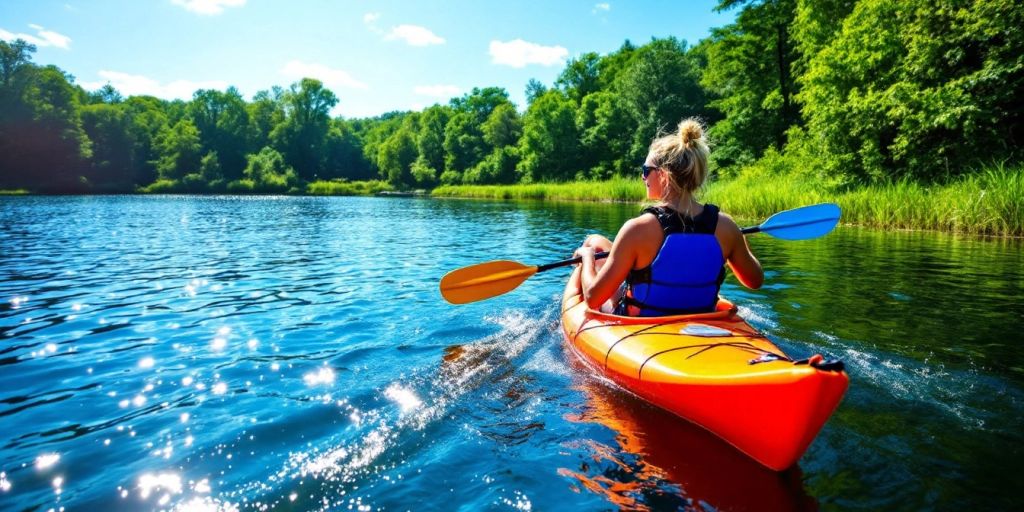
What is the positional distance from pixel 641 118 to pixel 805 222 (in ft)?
119

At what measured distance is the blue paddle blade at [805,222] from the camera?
15.6 ft

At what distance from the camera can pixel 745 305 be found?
19.1 ft

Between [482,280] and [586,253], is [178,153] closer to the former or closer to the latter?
[482,280]

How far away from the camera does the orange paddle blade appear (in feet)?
16.7

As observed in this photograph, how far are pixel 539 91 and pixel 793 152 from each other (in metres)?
42.9

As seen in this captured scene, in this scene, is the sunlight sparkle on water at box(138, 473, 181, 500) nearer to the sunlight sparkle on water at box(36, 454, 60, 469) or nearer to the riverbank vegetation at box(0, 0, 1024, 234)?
the sunlight sparkle on water at box(36, 454, 60, 469)

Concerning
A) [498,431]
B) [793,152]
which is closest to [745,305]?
[498,431]

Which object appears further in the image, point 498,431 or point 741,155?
point 741,155

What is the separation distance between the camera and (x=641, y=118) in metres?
39.2

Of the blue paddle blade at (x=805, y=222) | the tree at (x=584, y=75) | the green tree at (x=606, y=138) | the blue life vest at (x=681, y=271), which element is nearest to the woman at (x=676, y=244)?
the blue life vest at (x=681, y=271)

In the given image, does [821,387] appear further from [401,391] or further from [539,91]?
[539,91]

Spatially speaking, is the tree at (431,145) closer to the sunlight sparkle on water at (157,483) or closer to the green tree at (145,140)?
the green tree at (145,140)

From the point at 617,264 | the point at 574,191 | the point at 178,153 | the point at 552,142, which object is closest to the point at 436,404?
the point at 617,264

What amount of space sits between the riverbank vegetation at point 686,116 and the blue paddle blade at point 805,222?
26.2 ft
